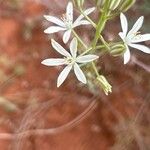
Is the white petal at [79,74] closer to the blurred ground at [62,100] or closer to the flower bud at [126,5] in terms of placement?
the flower bud at [126,5]

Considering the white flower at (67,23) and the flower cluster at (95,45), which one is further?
the white flower at (67,23)

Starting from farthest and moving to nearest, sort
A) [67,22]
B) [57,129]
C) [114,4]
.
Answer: [57,129], [67,22], [114,4]

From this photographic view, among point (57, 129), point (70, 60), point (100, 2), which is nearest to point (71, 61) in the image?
point (70, 60)

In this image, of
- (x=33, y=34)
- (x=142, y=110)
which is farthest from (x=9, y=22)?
(x=142, y=110)

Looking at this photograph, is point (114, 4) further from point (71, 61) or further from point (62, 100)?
point (62, 100)

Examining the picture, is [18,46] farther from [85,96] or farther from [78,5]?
[78,5]

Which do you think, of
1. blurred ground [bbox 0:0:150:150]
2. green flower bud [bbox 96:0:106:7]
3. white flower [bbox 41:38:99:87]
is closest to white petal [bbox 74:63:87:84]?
white flower [bbox 41:38:99:87]

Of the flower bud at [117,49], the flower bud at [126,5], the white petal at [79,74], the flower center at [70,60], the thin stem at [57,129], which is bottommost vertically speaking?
the thin stem at [57,129]

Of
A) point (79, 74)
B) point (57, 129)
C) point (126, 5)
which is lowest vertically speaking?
point (57, 129)

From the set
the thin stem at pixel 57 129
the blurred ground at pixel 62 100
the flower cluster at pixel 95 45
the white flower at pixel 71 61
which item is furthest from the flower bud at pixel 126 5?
the thin stem at pixel 57 129
